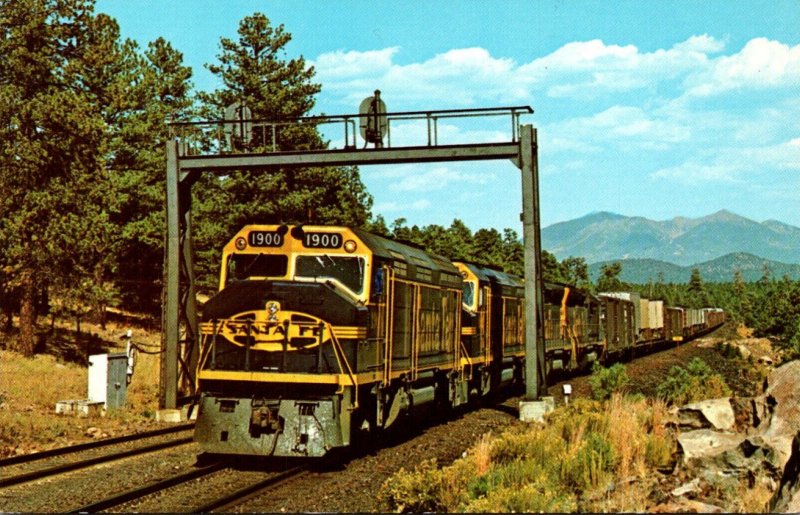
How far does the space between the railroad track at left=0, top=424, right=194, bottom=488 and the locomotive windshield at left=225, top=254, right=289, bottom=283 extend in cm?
374

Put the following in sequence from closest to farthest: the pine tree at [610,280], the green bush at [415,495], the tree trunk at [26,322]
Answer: the green bush at [415,495], the tree trunk at [26,322], the pine tree at [610,280]

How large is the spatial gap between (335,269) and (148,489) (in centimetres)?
464

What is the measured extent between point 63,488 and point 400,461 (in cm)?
547

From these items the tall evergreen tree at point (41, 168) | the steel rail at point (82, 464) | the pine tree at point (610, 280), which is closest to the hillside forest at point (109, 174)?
the tall evergreen tree at point (41, 168)

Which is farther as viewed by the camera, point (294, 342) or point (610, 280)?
point (610, 280)

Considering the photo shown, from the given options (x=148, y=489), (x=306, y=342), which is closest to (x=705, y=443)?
(x=306, y=342)

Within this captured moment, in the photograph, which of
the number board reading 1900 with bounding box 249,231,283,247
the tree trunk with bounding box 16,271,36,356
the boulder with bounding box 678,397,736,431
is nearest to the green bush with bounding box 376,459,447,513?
the number board reading 1900 with bounding box 249,231,283,247

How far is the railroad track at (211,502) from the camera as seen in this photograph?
34.6ft

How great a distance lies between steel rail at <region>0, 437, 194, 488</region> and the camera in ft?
40.4

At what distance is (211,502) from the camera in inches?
423

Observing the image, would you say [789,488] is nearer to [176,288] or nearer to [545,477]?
[545,477]

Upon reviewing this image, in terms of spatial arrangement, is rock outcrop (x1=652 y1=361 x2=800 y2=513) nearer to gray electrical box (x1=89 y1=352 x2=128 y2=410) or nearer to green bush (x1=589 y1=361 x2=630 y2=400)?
green bush (x1=589 y1=361 x2=630 y2=400)

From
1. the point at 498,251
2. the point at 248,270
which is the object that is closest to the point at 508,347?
the point at 248,270

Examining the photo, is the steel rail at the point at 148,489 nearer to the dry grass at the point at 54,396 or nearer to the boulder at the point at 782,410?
the dry grass at the point at 54,396
